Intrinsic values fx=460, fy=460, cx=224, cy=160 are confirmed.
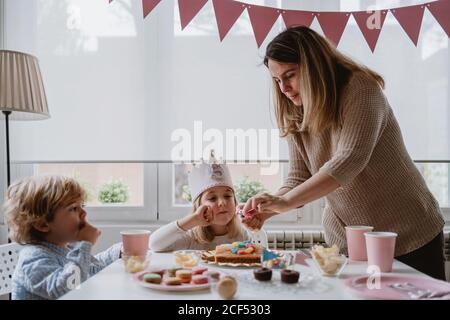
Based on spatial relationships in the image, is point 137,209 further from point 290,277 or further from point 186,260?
point 290,277

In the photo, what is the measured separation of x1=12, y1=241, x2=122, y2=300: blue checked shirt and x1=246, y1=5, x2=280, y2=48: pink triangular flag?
136cm

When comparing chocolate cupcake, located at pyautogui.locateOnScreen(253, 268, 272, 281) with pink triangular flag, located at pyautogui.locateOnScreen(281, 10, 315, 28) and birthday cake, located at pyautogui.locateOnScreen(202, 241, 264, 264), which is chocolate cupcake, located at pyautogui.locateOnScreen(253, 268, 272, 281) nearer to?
birthday cake, located at pyautogui.locateOnScreen(202, 241, 264, 264)

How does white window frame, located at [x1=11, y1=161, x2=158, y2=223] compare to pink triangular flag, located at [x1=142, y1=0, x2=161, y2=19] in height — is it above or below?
below

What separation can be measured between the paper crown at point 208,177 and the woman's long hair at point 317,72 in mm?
430

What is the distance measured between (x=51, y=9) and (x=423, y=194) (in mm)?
1865

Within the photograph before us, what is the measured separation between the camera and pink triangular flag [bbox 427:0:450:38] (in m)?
2.03

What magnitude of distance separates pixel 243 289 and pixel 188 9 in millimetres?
1569

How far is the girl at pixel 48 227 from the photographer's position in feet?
3.43

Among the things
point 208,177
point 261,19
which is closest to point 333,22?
point 261,19

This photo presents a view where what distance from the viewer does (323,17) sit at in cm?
207

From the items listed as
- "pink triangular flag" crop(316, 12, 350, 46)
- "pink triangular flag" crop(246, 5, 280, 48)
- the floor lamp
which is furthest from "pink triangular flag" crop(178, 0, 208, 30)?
the floor lamp
